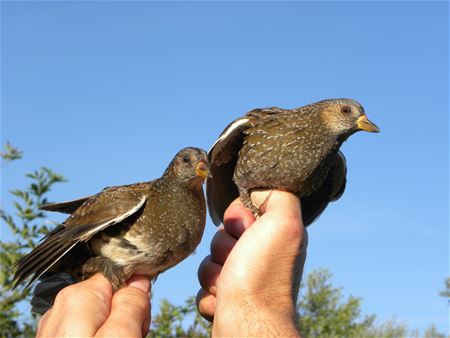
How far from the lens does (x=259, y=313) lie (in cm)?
382

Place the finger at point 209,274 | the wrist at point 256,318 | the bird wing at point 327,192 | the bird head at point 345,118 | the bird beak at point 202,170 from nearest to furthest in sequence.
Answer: the wrist at point 256,318 → the finger at point 209,274 → the bird beak at point 202,170 → the bird head at point 345,118 → the bird wing at point 327,192

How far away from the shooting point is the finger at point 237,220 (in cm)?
505

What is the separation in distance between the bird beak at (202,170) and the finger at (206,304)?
916 millimetres

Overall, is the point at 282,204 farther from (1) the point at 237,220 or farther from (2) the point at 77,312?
(2) the point at 77,312

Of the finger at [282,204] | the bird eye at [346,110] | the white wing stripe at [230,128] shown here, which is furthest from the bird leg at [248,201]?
the bird eye at [346,110]

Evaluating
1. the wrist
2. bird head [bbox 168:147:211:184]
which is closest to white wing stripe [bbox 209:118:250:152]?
bird head [bbox 168:147:211:184]

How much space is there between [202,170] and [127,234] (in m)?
0.84

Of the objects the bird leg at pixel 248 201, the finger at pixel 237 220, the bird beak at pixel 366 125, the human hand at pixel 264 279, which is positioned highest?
the bird beak at pixel 366 125

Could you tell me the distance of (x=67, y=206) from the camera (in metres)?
5.48

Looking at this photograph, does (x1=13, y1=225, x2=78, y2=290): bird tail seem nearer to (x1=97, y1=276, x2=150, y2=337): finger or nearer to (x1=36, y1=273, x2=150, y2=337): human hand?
(x1=36, y1=273, x2=150, y2=337): human hand

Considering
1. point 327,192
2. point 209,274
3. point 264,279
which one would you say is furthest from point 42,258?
point 327,192

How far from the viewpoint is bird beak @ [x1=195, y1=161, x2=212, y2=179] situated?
520cm

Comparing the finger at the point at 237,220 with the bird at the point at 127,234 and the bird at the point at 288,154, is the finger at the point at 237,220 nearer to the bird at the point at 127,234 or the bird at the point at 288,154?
the bird at the point at 288,154

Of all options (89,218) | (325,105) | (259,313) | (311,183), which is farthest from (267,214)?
(325,105)
